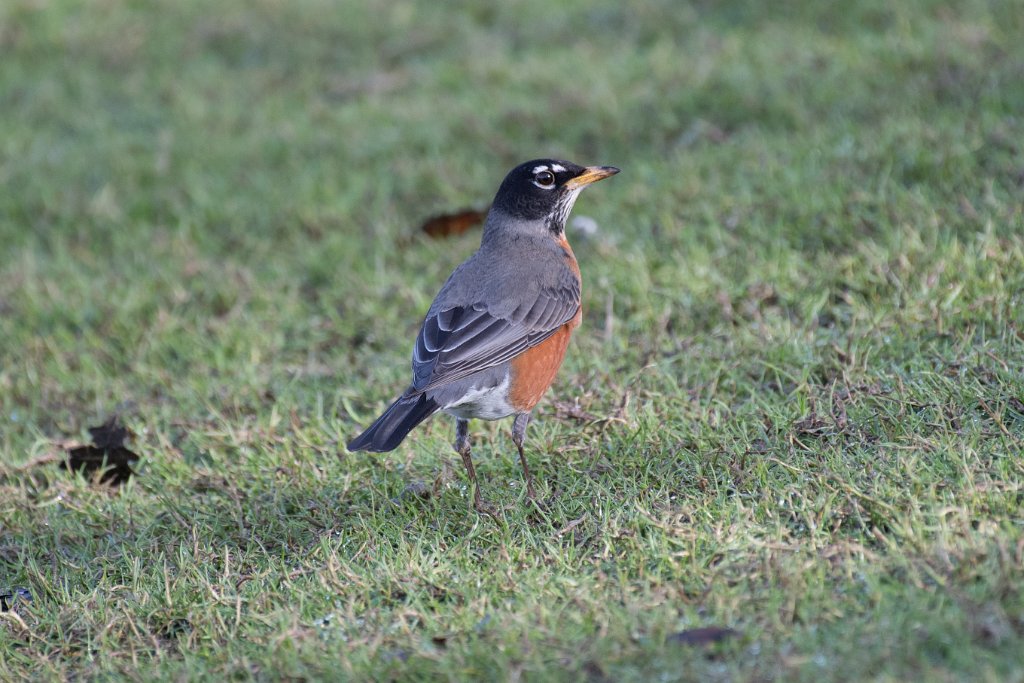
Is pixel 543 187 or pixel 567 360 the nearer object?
pixel 543 187

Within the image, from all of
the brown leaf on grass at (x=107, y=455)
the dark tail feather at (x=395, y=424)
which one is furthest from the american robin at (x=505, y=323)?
the brown leaf on grass at (x=107, y=455)

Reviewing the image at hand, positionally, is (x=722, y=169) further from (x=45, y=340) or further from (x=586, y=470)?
(x=45, y=340)

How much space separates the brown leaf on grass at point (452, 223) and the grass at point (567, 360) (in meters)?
0.22

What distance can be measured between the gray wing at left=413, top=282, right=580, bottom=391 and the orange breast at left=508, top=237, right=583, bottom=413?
4 centimetres

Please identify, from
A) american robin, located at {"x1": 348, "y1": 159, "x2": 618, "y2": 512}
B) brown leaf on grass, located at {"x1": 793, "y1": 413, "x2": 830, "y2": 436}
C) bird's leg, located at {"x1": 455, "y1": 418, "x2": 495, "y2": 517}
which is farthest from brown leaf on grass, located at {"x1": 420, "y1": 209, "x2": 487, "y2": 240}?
brown leaf on grass, located at {"x1": 793, "y1": 413, "x2": 830, "y2": 436}

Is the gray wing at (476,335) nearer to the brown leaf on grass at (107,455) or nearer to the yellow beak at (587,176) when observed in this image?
the yellow beak at (587,176)

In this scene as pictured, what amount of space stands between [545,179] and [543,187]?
0.15 feet

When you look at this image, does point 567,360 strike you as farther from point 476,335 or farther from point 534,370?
point 476,335

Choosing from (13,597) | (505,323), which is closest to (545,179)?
(505,323)

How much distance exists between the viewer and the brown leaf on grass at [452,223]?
7840mm

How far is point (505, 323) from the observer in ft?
17.4

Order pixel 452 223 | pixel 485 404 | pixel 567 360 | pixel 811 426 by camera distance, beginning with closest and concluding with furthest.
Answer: pixel 811 426 < pixel 485 404 < pixel 567 360 < pixel 452 223

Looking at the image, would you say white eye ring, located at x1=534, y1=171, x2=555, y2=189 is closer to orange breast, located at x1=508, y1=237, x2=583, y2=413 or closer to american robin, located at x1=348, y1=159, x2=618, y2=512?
american robin, located at x1=348, y1=159, x2=618, y2=512

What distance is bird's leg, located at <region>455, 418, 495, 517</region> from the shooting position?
4758mm
